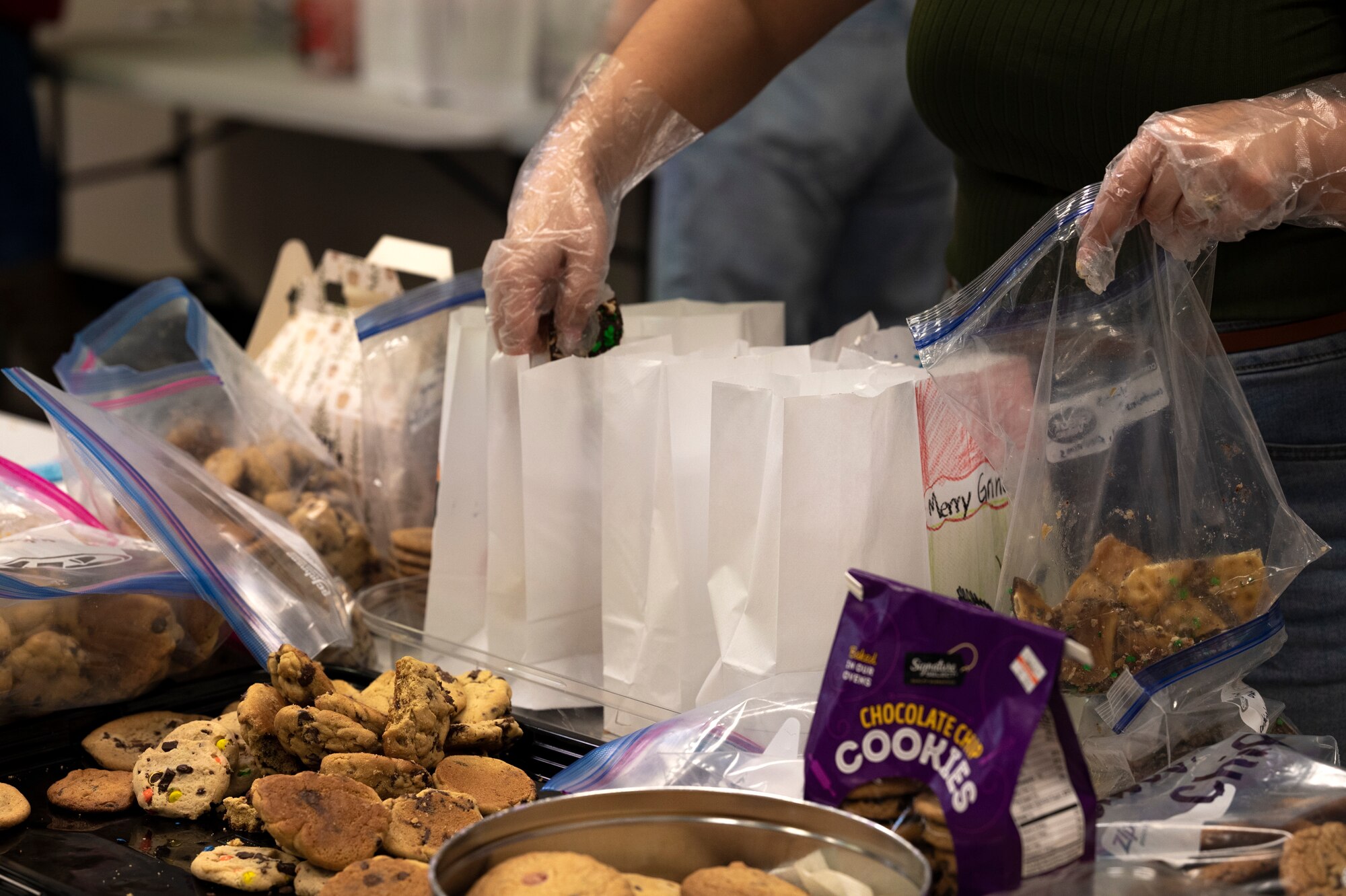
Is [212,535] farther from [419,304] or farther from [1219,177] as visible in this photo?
[1219,177]

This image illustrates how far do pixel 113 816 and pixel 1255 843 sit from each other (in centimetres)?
70

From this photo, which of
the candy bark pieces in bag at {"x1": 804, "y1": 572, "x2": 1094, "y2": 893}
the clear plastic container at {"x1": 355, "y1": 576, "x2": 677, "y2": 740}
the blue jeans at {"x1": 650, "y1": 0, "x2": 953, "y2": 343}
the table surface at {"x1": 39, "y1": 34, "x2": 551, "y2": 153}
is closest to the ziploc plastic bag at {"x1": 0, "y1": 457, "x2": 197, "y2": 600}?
the clear plastic container at {"x1": 355, "y1": 576, "x2": 677, "y2": 740}

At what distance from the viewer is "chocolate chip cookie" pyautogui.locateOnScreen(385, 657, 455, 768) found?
2.88 ft

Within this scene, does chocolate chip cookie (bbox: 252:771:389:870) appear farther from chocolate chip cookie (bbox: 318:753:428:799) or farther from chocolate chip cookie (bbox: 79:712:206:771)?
chocolate chip cookie (bbox: 79:712:206:771)

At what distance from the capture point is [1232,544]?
0.92 metres

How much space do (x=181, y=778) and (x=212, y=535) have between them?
0.25m

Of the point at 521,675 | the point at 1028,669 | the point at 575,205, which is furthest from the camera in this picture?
the point at 575,205

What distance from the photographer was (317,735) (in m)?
0.87

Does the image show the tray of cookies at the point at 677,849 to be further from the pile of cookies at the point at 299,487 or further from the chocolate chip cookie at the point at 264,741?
the pile of cookies at the point at 299,487

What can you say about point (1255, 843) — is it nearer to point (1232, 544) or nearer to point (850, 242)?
point (1232, 544)

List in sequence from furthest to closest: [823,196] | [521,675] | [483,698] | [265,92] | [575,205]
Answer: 1. [265,92]
2. [823,196]
3. [575,205]
4. [521,675]
5. [483,698]

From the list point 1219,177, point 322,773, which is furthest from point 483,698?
point 1219,177

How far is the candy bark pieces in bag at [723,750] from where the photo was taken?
31.9 inches

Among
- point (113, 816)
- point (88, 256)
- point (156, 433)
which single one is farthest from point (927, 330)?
point (88, 256)
